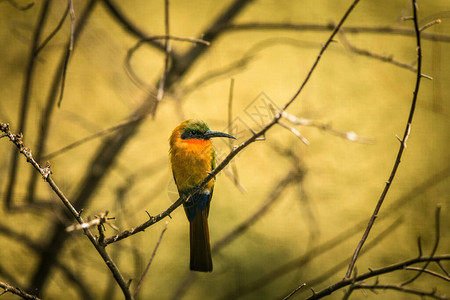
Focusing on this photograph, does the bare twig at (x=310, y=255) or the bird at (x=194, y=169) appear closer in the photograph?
the bird at (x=194, y=169)

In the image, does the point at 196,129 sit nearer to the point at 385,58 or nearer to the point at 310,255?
the point at 385,58

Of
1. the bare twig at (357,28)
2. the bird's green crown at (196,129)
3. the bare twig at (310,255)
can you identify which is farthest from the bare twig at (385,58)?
the bare twig at (310,255)

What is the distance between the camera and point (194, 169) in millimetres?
1148

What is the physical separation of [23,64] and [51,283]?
951mm

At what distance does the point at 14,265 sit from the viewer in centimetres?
164

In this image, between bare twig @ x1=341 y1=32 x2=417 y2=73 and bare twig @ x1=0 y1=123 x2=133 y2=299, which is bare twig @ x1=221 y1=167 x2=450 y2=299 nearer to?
bare twig @ x1=341 y1=32 x2=417 y2=73

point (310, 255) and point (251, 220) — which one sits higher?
point (251, 220)

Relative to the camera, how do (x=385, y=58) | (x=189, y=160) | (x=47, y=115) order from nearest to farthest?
(x=385, y=58)
(x=189, y=160)
(x=47, y=115)

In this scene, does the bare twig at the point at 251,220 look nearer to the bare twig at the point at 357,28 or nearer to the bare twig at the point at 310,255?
the bare twig at the point at 310,255

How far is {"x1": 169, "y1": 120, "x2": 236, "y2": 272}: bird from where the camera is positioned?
109cm

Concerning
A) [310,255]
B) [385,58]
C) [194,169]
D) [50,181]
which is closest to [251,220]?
[310,255]

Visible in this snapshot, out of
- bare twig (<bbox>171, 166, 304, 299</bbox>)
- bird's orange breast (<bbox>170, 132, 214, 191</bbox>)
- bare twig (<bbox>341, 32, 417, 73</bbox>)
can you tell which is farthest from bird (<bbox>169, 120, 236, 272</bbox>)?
bare twig (<bbox>341, 32, 417, 73</bbox>)

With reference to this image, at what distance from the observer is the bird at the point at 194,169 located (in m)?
1.09

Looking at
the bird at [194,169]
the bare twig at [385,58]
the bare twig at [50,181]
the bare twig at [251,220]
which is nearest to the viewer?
the bare twig at [50,181]
